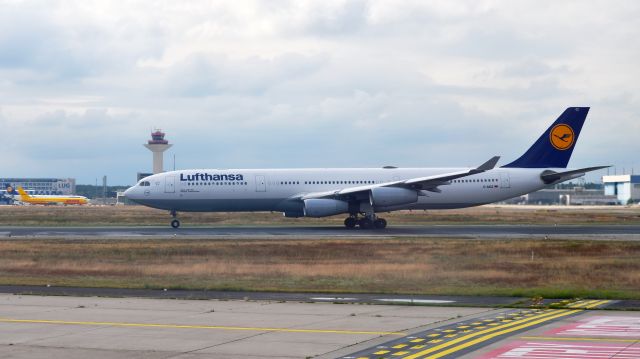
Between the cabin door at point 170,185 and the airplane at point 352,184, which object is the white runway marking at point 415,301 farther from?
the cabin door at point 170,185

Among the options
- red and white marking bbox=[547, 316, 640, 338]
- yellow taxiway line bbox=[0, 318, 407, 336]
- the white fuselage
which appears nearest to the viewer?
red and white marking bbox=[547, 316, 640, 338]

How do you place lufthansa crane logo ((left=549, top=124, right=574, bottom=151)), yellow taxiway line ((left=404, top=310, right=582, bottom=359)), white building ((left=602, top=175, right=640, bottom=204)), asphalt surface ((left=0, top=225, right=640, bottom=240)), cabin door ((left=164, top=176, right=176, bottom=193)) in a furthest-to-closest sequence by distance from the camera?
1. white building ((left=602, top=175, right=640, bottom=204))
2. lufthansa crane logo ((left=549, top=124, right=574, bottom=151))
3. cabin door ((left=164, top=176, right=176, bottom=193))
4. asphalt surface ((left=0, top=225, right=640, bottom=240))
5. yellow taxiway line ((left=404, top=310, right=582, bottom=359))

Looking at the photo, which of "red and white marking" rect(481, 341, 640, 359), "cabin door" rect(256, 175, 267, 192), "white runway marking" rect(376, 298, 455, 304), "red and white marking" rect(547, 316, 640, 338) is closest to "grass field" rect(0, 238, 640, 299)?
"white runway marking" rect(376, 298, 455, 304)

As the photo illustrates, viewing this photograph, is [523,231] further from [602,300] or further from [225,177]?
[602,300]

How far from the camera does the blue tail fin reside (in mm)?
60844

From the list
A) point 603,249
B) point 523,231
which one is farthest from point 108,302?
point 523,231

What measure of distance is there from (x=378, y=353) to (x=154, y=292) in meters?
11.9

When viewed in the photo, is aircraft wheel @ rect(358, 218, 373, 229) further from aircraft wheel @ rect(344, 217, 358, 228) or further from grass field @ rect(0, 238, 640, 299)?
grass field @ rect(0, 238, 640, 299)

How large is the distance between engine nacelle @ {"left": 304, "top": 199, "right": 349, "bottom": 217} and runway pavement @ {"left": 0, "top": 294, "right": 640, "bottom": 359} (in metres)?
32.4

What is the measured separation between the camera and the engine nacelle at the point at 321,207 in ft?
183

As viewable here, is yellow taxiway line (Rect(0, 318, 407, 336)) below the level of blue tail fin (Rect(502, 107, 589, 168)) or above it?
below

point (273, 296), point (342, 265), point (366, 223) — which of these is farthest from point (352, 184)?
point (273, 296)

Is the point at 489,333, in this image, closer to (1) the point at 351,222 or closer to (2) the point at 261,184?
(1) the point at 351,222

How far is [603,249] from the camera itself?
129 ft
